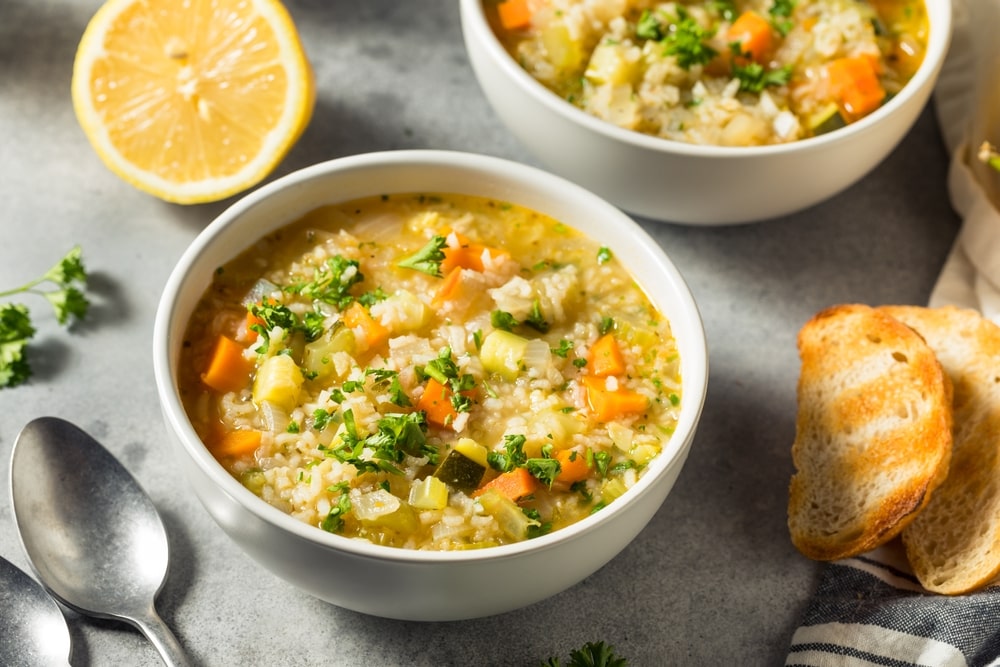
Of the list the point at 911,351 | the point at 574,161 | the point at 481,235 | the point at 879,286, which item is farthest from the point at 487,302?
the point at 879,286

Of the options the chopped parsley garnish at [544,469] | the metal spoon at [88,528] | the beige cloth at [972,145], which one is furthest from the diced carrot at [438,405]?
the beige cloth at [972,145]

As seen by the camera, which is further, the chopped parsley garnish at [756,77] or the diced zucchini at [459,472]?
the chopped parsley garnish at [756,77]

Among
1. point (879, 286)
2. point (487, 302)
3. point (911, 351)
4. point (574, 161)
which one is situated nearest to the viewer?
point (487, 302)

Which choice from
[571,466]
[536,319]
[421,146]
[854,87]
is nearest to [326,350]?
[536,319]

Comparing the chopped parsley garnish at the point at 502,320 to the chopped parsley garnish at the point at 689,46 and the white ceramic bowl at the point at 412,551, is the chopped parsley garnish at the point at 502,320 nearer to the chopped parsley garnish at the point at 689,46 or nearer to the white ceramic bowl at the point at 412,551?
the white ceramic bowl at the point at 412,551

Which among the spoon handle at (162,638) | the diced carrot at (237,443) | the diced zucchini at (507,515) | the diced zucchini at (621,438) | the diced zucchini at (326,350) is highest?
the diced zucchini at (326,350)

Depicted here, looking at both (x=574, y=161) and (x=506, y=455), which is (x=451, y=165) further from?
(x=506, y=455)
